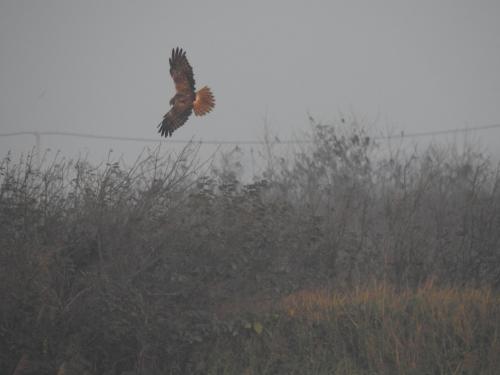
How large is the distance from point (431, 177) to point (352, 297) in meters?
2.34

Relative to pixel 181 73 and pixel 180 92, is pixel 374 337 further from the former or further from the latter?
pixel 181 73

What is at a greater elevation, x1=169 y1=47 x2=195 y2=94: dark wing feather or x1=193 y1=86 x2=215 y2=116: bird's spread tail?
x1=169 y1=47 x2=195 y2=94: dark wing feather

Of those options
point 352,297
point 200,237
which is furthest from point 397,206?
point 200,237

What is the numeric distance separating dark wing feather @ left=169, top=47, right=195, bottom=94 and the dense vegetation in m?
0.62

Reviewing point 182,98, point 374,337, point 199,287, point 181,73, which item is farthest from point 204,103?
point 374,337

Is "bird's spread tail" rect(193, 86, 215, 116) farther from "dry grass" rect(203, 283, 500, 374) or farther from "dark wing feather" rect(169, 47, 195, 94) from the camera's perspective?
"dry grass" rect(203, 283, 500, 374)

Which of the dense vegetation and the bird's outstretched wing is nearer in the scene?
the dense vegetation

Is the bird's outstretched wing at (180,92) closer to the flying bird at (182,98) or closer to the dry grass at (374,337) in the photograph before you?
the flying bird at (182,98)

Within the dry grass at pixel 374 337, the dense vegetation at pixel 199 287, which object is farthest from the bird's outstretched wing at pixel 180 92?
the dry grass at pixel 374 337

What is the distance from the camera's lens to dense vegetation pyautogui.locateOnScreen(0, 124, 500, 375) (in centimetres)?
369

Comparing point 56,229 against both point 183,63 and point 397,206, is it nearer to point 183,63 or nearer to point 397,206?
point 183,63

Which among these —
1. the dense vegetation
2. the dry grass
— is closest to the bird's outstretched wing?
the dense vegetation

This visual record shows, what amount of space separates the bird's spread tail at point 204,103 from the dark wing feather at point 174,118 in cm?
7

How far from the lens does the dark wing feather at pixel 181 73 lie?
4395 mm
